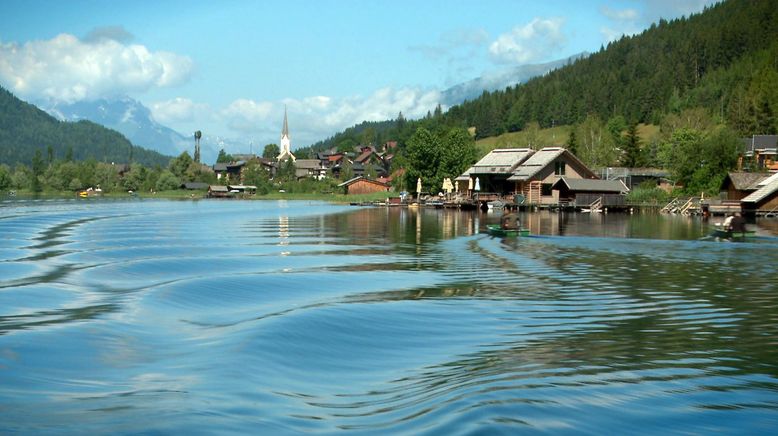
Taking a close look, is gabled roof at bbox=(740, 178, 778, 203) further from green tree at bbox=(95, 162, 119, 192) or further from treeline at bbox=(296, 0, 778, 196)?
green tree at bbox=(95, 162, 119, 192)

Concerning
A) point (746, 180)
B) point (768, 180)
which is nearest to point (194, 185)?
point (746, 180)

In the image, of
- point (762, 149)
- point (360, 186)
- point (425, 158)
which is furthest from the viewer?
point (360, 186)

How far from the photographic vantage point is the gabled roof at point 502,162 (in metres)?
101

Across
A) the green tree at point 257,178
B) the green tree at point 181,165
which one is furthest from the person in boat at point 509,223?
the green tree at point 181,165

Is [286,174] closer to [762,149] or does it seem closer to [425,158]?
[425,158]

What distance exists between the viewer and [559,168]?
97750mm

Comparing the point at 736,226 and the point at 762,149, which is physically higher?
the point at 762,149

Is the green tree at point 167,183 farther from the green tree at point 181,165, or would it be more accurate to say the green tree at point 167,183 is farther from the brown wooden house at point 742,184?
the brown wooden house at point 742,184

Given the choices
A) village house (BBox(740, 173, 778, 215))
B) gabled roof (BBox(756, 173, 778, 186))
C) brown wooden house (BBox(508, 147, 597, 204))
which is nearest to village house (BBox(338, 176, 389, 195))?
brown wooden house (BBox(508, 147, 597, 204))

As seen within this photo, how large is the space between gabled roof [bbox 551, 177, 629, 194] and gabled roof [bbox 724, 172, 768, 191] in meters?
17.6

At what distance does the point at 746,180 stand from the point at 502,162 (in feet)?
107

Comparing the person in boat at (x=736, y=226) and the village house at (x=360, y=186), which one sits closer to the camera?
the person in boat at (x=736, y=226)

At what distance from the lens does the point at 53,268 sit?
32938 millimetres

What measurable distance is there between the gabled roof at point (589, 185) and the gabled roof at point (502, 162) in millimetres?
7069
